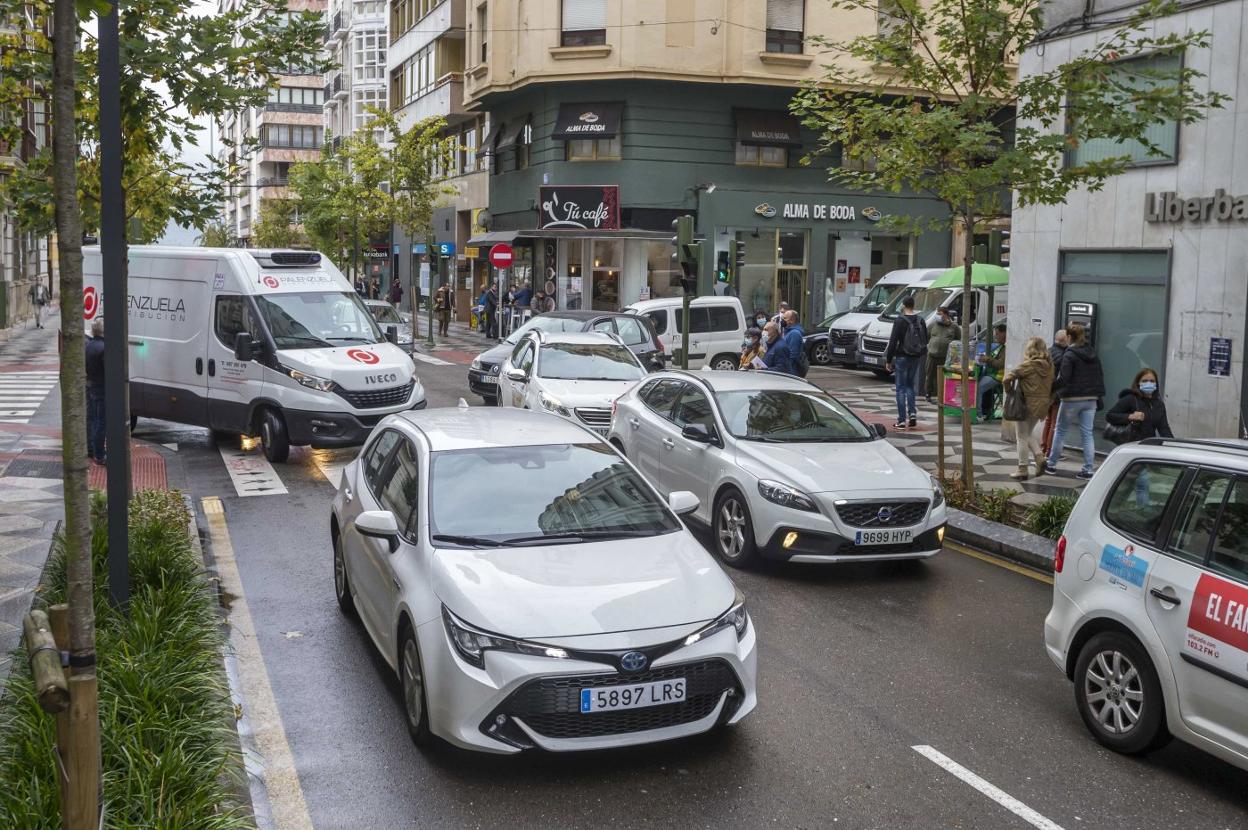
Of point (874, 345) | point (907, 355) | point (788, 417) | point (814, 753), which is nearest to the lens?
point (814, 753)

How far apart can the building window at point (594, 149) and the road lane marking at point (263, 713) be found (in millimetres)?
27806

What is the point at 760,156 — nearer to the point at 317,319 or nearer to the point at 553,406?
the point at 553,406

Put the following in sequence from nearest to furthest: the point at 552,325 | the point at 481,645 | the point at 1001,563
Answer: the point at 481,645 < the point at 1001,563 < the point at 552,325

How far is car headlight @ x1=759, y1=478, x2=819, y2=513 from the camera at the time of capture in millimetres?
9375

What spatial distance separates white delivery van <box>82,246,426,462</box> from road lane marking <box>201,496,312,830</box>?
4.92m

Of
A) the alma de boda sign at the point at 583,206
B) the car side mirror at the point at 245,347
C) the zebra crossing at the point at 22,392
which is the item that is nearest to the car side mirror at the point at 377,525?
the car side mirror at the point at 245,347

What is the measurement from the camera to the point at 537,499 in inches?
270

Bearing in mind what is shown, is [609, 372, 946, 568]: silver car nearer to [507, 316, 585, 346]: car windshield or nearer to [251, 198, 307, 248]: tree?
[507, 316, 585, 346]: car windshield

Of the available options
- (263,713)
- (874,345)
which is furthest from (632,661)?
(874,345)

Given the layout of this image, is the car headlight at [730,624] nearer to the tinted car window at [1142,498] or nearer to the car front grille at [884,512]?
the tinted car window at [1142,498]

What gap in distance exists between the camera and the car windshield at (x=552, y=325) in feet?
73.5

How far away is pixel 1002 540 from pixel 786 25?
91.2ft

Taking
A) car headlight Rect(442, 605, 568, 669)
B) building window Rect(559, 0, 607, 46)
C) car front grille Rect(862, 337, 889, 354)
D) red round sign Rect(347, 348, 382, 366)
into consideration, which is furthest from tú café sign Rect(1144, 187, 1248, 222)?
building window Rect(559, 0, 607, 46)

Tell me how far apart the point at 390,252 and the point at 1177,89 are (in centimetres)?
5500
